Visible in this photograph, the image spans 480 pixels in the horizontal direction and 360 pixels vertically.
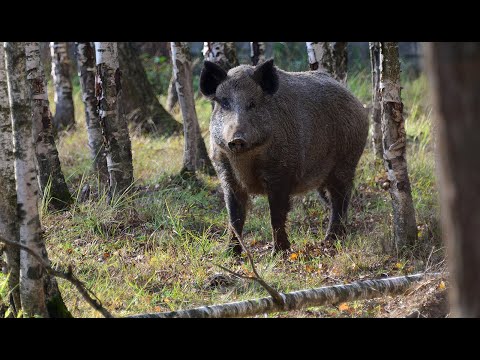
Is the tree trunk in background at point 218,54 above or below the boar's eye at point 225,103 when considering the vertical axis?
above

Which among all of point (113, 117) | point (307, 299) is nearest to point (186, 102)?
point (113, 117)

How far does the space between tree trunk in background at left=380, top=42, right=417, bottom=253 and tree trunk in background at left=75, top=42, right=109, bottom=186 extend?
13.4 ft

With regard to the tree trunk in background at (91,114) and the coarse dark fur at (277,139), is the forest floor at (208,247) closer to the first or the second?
the tree trunk in background at (91,114)

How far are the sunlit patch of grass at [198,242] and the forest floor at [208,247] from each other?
1 centimetres

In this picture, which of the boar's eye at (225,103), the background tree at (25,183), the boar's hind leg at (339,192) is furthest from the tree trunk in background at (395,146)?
the background tree at (25,183)

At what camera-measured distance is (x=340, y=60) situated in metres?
11.4

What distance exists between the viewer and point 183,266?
7.64 m

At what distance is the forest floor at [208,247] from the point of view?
6.60m

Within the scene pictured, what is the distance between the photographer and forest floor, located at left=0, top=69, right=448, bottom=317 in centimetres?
660

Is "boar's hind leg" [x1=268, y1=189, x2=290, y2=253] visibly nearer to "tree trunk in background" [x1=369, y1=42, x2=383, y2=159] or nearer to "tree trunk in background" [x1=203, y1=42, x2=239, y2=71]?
"tree trunk in background" [x1=203, y1=42, x2=239, y2=71]

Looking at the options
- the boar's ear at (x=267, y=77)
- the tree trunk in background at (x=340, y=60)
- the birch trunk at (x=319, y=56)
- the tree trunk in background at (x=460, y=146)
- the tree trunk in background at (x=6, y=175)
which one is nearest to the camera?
the tree trunk in background at (x=460, y=146)

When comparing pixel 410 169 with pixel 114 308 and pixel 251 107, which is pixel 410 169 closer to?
pixel 251 107

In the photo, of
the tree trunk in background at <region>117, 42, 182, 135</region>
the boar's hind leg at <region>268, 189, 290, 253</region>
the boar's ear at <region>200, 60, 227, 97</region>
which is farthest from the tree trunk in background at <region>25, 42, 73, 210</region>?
the tree trunk in background at <region>117, 42, 182, 135</region>

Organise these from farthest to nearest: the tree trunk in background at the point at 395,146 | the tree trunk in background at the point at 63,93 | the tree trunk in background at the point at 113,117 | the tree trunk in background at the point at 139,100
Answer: the tree trunk in background at the point at 139,100 < the tree trunk in background at the point at 63,93 < the tree trunk in background at the point at 113,117 < the tree trunk in background at the point at 395,146
